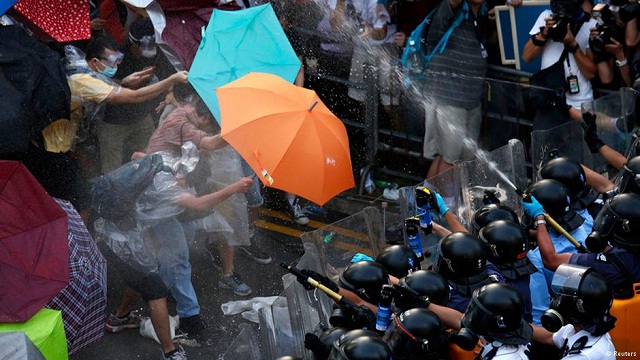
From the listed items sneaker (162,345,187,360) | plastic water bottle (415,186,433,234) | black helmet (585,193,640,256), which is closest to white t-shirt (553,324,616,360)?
black helmet (585,193,640,256)

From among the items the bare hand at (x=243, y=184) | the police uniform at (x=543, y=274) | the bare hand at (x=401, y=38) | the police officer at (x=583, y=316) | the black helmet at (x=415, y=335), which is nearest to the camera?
the black helmet at (x=415, y=335)

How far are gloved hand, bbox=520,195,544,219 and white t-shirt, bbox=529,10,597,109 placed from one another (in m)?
2.59

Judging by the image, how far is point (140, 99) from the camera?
8.85 metres

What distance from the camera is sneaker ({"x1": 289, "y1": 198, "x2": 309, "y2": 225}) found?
33.7 feet

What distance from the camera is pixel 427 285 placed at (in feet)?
20.9

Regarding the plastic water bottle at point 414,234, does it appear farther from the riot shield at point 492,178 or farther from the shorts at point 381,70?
the shorts at point 381,70

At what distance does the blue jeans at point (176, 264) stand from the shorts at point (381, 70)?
2.76 metres

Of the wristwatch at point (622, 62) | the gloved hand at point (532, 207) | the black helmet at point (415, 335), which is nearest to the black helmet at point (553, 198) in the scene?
the gloved hand at point (532, 207)

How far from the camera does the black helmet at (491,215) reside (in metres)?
7.19

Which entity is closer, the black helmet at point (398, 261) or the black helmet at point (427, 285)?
the black helmet at point (427, 285)

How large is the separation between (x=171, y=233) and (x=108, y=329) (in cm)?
91

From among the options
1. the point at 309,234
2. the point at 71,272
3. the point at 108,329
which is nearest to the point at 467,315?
the point at 309,234

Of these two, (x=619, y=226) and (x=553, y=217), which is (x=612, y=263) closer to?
(x=619, y=226)

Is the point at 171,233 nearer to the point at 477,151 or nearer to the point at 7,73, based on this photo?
the point at 7,73
